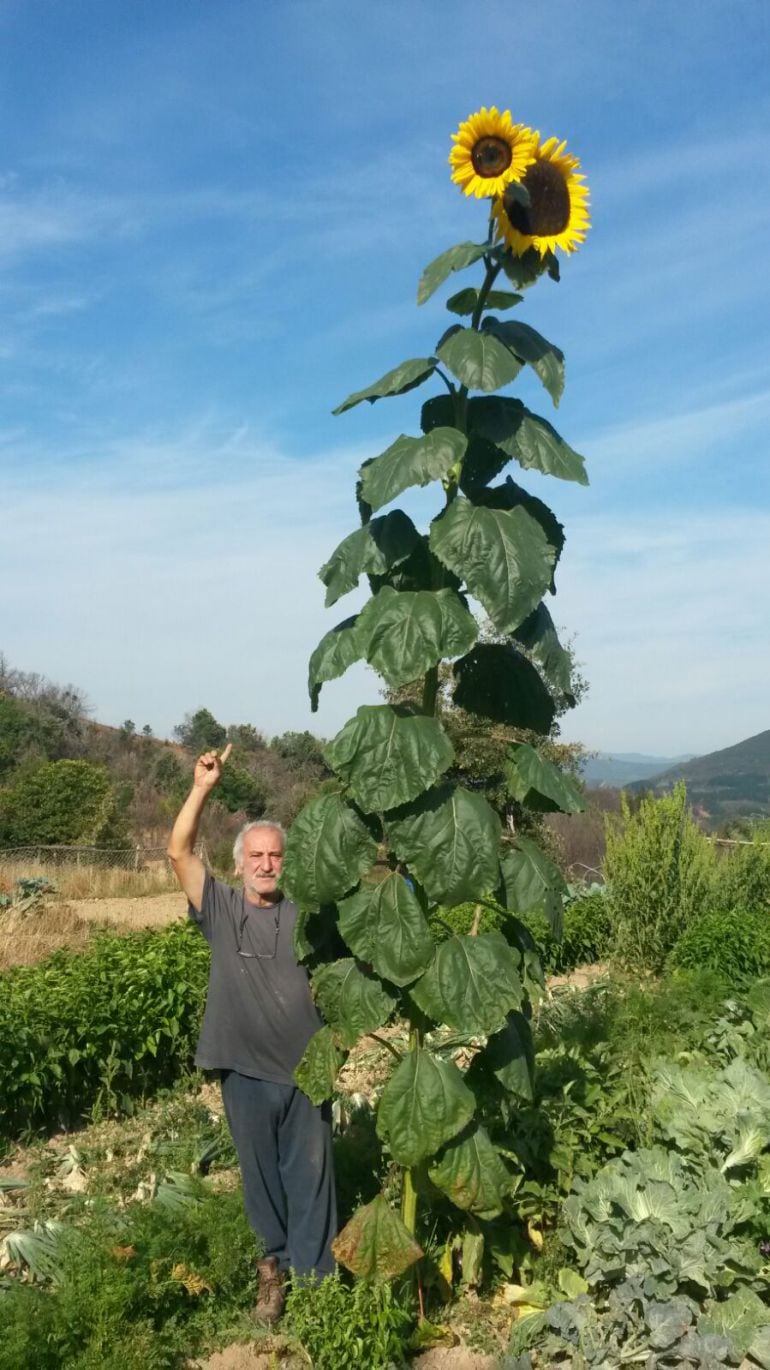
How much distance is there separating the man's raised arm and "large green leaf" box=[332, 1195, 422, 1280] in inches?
39.7

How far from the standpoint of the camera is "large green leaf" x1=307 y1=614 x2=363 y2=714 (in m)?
2.81

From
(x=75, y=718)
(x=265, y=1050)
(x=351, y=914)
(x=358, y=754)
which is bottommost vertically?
(x=265, y=1050)

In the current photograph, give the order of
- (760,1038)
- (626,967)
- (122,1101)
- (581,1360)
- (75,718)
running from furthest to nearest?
(75,718) < (626,967) < (122,1101) < (760,1038) < (581,1360)

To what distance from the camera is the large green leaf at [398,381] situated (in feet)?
8.86

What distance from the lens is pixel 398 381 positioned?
8.87ft

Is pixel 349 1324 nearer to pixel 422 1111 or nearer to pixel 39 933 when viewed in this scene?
pixel 422 1111

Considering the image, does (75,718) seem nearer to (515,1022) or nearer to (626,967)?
(626,967)

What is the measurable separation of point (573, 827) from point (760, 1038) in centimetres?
1379

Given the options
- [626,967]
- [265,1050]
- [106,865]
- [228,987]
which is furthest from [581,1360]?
[106,865]

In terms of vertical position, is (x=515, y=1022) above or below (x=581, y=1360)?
above

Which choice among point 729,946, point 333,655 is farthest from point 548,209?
point 729,946

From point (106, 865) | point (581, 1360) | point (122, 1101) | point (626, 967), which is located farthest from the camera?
point (106, 865)

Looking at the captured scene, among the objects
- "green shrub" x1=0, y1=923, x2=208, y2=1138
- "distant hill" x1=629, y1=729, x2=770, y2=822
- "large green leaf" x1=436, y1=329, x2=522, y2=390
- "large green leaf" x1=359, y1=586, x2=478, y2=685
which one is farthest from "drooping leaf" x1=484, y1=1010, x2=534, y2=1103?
"distant hill" x1=629, y1=729, x2=770, y2=822

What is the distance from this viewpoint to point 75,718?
80.1ft
